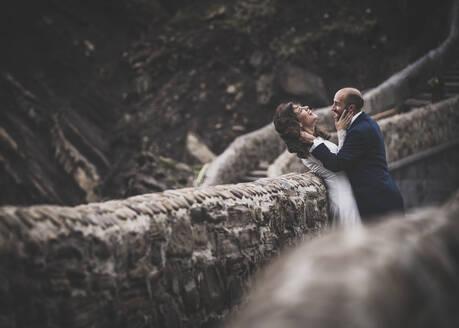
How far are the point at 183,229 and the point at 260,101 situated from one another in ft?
36.7

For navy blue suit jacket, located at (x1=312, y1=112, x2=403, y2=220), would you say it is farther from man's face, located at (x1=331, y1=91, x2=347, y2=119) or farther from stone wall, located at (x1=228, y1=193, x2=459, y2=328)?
stone wall, located at (x1=228, y1=193, x2=459, y2=328)

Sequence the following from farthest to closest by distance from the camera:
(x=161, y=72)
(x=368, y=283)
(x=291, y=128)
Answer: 1. (x=161, y=72)
2. (x=291, y=128)
3. (x=368, y=283)

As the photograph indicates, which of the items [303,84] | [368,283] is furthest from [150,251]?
[303,84]

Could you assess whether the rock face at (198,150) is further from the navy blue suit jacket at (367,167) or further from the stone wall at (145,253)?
the stone wall at (145,253)

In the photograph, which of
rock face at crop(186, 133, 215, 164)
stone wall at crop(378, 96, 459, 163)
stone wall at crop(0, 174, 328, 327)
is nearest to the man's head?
stone wall at crop(0, 174, 328, 327)

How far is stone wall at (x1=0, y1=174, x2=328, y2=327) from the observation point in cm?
152

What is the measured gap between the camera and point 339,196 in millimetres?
2986

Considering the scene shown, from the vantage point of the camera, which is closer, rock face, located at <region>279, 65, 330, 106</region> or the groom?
the groom

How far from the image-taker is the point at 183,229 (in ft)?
6.89

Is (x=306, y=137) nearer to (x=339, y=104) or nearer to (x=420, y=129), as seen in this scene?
(x=339, y=104)

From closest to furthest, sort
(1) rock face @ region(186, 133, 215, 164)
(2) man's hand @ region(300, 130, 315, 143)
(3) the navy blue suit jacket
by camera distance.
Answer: (3) the navy blue suit jacket → (2) man's hand @ region(300, 130, 315, 143) → (1) rock face @ region(186, 133, 215, 164)

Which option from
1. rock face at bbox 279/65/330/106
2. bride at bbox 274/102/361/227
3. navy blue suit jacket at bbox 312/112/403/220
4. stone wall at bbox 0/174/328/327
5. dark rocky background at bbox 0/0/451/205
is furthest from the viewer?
dark rocky background at bbox 0/0/451/205

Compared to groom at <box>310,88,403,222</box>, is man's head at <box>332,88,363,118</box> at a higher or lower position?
higher

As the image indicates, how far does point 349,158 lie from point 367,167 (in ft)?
0.57
